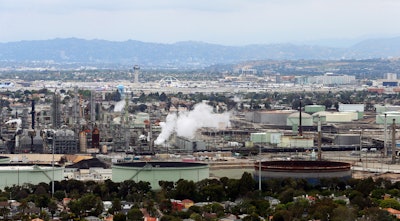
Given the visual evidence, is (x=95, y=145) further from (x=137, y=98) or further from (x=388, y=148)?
(x=137, y=98)

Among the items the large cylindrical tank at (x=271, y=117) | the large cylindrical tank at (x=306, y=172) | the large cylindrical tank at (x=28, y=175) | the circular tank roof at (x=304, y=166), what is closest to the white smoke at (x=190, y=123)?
the large cylindrical tank at (x=271, y=117)

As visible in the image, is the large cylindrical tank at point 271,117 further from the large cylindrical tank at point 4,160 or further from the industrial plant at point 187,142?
the large cylindrical tank at point 4,160

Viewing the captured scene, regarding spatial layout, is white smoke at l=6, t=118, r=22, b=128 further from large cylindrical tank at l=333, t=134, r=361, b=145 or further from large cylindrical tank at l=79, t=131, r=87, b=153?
large cylindrical tank at l=333, t=134, r=361, b=145

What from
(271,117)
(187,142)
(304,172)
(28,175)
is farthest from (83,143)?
(271,117)

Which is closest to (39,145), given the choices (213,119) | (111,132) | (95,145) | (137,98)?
(95,145)

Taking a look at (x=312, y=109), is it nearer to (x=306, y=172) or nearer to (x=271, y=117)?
(x=271, y=117)

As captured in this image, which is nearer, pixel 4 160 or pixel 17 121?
pixel 4 160
